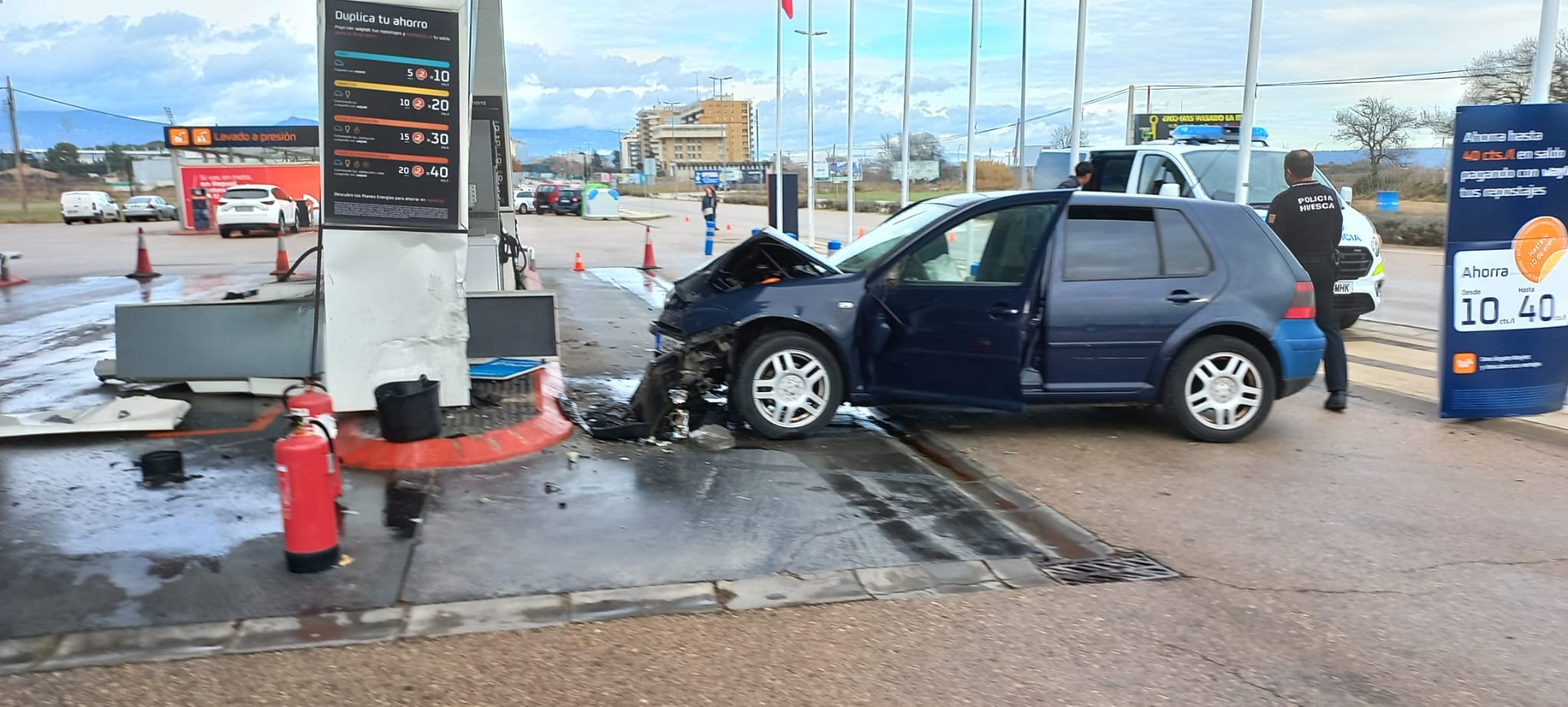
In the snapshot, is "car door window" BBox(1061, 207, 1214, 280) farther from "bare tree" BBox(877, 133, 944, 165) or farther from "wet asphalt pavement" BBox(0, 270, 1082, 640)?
"bare tree" BBox(877, 133, 944, 165)

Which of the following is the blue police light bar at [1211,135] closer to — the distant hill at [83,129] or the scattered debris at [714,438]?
the scattered debris at [714,438]

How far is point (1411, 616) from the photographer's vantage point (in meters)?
4.25

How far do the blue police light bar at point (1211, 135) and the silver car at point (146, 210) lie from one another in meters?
43.1

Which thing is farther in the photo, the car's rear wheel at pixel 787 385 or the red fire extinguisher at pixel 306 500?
the car's rear wheel at pixel 787 385

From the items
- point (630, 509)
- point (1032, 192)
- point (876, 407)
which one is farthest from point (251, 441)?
point (1032, 192)

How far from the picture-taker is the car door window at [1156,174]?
12977 mm

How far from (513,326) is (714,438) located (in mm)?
2149

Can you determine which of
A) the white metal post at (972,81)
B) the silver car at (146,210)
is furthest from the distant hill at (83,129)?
the white metal post at (972,81)

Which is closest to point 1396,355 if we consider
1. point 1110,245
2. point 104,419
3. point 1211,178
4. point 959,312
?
point 1211,178

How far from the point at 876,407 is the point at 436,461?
3446 mm

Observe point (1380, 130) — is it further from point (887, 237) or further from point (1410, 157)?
point (887, 237)

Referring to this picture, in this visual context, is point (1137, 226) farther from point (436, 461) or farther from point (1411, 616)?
point (436, 461)

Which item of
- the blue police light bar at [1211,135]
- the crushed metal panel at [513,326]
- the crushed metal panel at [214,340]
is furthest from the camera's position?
the blue police light bar at [1211,135]

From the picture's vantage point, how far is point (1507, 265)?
7.39m
